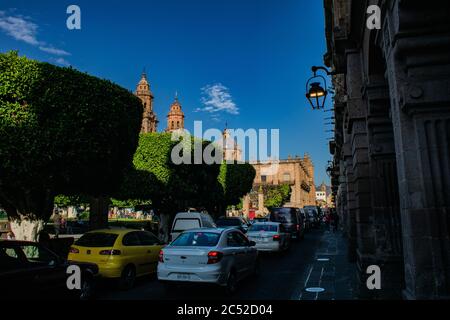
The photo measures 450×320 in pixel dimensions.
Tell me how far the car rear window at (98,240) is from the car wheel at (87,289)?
1308 millimetres

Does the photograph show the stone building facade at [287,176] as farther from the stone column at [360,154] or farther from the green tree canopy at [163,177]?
the stone column at [360,154]

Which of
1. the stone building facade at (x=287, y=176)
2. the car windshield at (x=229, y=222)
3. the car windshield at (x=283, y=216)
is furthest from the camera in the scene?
the stone building facade at (x=287, y=176)

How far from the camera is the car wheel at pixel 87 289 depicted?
23.6 feet

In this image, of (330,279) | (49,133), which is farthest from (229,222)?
(49,133)

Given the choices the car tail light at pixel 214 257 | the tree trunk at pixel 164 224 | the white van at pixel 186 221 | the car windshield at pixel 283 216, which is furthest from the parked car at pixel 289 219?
the car tail light at pixel 214 257

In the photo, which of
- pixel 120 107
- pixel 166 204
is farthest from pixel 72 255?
pixel 166 204

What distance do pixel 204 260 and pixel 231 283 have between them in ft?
3.69

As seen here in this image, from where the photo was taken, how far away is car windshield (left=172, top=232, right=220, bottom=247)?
7992 mm

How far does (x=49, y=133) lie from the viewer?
9.95 meters

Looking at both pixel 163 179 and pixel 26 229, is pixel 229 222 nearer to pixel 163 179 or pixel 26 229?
pixel 163 179

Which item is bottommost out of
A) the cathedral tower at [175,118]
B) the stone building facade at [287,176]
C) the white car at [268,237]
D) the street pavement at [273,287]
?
the street pavement at [273,287]

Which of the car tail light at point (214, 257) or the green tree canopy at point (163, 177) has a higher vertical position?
the green tree canopy at point (163, 177)

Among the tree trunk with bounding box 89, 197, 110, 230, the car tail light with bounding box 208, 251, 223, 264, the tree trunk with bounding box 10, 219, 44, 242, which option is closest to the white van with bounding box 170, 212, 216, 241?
Result: the tree trunk with bounding box 10, 219, 44, 242

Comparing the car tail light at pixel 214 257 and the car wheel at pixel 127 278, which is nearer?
the car tail light at pixel 214 257
